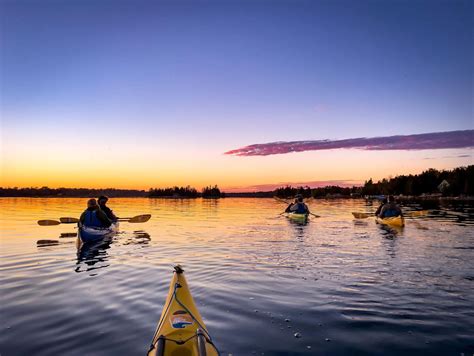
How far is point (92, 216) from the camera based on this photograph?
1916 cm

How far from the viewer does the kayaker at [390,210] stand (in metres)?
25.8

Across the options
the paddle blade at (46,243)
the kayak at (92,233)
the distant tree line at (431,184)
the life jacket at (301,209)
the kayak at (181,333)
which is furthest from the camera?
the distant tree line at (431,184)

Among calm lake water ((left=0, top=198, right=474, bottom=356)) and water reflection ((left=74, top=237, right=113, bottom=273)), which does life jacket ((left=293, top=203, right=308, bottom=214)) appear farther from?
water reflection ((left=74, top=237, right=113, bottom=273))

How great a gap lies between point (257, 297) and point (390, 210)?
2071cm

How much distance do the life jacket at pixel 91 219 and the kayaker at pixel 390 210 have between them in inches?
822

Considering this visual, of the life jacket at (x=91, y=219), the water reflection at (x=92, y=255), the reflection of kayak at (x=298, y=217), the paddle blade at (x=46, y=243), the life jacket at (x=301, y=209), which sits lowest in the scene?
the reflection of kayak at (x=298, y=217)

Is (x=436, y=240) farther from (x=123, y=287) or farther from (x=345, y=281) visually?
(x=123, y=287)

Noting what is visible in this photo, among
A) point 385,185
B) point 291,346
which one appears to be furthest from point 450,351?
point 385,185

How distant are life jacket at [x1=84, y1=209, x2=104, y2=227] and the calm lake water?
228 cm

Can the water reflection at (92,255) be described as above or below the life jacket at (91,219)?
below

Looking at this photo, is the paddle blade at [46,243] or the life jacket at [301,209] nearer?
the paddle blade at [46,243]

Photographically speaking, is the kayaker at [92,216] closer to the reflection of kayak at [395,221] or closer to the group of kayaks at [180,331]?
the group of kayaks at [180,331]

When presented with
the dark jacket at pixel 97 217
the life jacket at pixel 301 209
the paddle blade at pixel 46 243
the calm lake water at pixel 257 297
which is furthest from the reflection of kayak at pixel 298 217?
the paddle blade at pixel 46 243

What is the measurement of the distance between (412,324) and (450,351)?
119 centimetres
